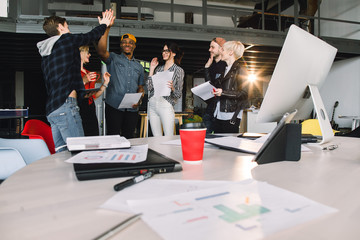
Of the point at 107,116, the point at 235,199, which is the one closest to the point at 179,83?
the point at 107,116

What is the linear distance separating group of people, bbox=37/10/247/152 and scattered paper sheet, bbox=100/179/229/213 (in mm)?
1507

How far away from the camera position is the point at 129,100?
2631mm

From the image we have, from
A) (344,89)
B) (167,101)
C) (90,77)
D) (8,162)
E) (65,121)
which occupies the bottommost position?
(8,162)

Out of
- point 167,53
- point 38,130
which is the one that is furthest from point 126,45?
point 38,130

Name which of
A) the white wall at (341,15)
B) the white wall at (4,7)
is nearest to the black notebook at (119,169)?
the white wall at (4,7)

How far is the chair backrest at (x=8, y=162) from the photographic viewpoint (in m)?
0.96

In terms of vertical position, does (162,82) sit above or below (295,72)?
above

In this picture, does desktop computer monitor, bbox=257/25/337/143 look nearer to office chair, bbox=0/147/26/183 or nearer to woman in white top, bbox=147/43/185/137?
office chair, bbox=0/147/26/183

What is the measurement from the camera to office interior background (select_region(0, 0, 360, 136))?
5.88 m

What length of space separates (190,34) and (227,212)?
6.21 meters

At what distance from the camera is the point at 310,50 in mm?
984

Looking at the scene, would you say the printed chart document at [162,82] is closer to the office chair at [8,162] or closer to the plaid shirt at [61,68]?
the plaid shirt at [61,68]

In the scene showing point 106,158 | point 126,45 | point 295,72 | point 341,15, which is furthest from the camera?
point 341,15

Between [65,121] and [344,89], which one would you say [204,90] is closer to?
[65,121]
